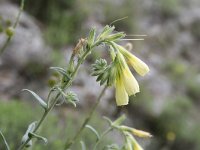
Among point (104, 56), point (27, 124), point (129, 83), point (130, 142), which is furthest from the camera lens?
point (104, 56)

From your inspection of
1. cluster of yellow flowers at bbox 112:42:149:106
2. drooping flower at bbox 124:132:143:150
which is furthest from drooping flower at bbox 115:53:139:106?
drooping flower at bbox 124:132:143:150

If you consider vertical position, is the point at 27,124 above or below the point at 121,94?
below

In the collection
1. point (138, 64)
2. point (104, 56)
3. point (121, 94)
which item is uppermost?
point (138, 64)

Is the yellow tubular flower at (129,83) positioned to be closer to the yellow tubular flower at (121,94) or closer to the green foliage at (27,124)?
the yellow tubular flower at (121,94)

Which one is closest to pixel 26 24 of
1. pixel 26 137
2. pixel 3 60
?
pixel 3 60

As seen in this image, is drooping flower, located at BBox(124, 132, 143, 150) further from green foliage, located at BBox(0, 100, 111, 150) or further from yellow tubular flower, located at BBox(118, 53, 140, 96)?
green foliage, located at BBox(0, 100, 111, 150)

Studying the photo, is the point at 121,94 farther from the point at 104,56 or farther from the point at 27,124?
the point at 104,56

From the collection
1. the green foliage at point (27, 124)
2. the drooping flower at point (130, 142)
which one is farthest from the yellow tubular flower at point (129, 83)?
the green foliage at point (27, 124)

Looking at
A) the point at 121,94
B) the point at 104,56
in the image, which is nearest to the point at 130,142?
the point at 121,94
